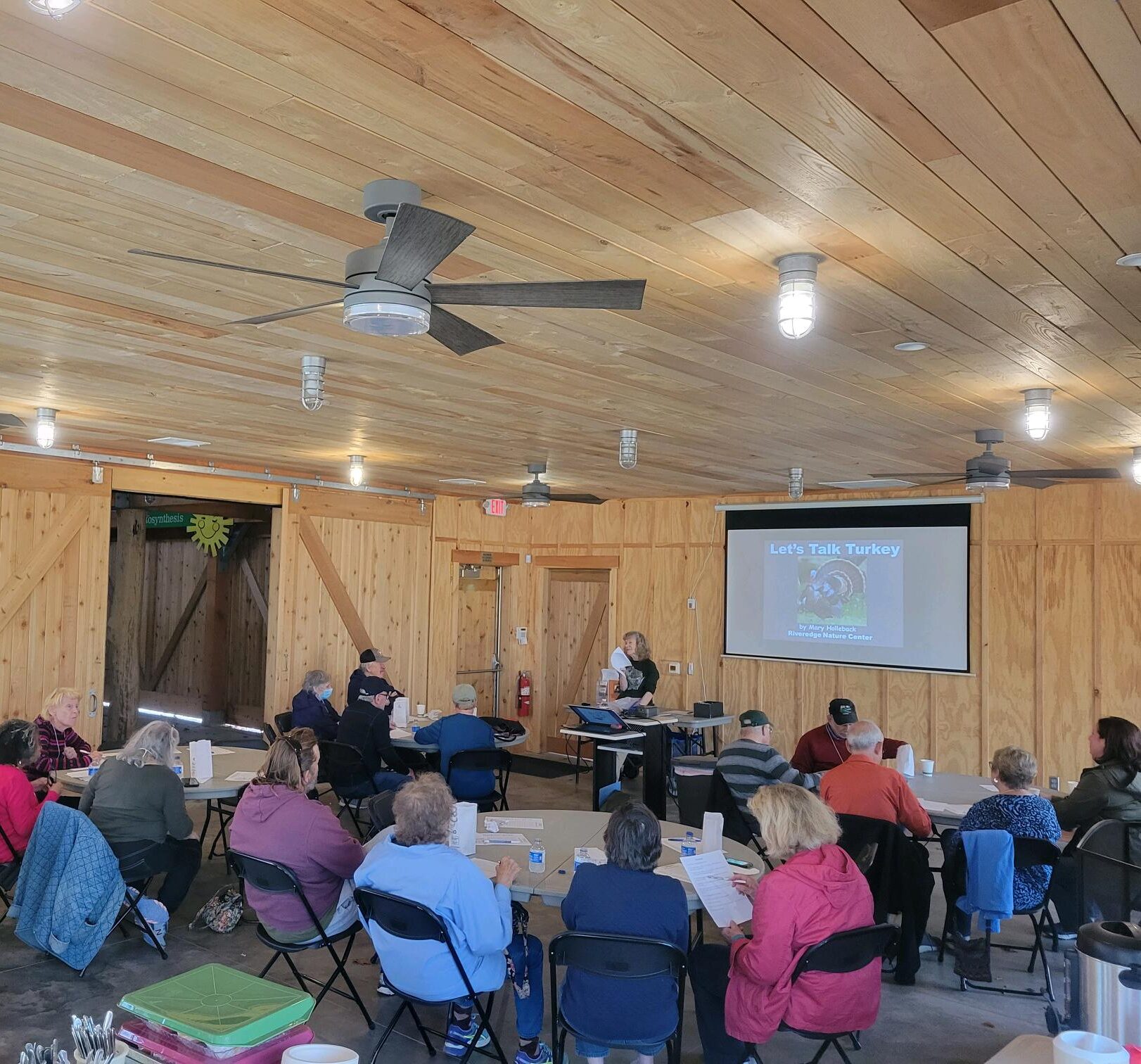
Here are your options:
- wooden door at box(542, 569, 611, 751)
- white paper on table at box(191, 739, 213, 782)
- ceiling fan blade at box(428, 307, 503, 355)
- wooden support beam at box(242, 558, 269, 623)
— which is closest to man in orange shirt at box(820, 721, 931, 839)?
ceiling fan blade at box(428, 307, 503, 355)

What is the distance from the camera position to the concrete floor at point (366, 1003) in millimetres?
4039

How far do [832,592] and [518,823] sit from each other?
5.62 metres

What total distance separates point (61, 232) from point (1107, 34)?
2.77 m

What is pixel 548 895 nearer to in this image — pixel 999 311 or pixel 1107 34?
pixel 999 311

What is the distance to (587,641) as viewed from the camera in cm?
1152

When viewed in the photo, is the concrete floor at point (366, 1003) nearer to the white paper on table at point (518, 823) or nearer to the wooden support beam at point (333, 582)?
the white paper on table at point (518, 823)

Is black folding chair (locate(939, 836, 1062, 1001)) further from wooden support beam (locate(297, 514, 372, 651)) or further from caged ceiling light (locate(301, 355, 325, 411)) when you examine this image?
wooden support beam (locate(297, 514, 372, 651))

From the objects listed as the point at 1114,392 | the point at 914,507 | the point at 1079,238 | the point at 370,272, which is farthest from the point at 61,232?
the point at 914,507

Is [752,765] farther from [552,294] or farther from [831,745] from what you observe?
[552,294]

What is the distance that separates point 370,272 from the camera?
2580 mm

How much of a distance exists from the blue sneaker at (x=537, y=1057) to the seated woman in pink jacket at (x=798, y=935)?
0.70 meters

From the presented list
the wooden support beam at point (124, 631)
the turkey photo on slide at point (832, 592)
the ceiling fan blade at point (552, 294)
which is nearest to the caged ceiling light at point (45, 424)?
the ceiling fan blade at point (552, 294)

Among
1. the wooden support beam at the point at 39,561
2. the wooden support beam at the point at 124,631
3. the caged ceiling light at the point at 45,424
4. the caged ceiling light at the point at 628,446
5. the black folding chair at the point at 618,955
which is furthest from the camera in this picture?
the wooden support beam at the point at 124,631

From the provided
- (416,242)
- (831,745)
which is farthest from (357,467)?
(416,242)
